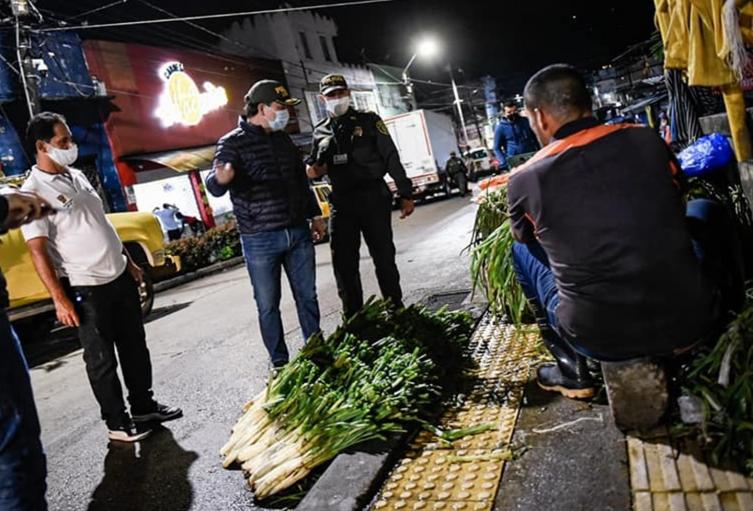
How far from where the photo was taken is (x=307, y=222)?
14.0ft

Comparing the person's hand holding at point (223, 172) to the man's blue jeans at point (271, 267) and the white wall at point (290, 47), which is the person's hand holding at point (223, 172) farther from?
the white wall at point (290, 47)

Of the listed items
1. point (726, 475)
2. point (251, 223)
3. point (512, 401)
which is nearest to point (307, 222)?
point (251, 223)

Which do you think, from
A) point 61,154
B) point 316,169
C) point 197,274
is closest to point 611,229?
point 316,169

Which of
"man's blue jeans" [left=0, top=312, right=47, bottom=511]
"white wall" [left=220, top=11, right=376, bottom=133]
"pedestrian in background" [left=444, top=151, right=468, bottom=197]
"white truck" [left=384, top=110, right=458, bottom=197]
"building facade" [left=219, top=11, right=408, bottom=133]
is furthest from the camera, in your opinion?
"building facade" [left=219, top=11, right=408, bottom=133]

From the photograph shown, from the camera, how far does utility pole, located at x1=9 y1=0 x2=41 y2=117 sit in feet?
43.4

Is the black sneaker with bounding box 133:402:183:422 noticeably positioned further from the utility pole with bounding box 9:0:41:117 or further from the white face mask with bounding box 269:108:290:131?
the utility pole with bounding box 9:0:41:117

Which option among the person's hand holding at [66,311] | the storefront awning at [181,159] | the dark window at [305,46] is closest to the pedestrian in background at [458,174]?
the storefront awning at [181,159]

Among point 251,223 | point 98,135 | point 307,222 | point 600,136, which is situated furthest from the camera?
point 98,135

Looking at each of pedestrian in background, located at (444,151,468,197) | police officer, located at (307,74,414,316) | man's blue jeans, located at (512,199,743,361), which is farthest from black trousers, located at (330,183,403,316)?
pedestrian in background, located at (444,151,468,197)

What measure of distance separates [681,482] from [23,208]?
2729mm

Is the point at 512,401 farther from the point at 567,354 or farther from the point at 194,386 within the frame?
the point at 194,386

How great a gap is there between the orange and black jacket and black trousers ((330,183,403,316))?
7.78ft

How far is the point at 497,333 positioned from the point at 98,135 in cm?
2013

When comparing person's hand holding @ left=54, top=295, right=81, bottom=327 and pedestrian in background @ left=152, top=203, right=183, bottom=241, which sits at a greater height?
pedestrian in background @ left=152, top=203, right=183, bottom=241
